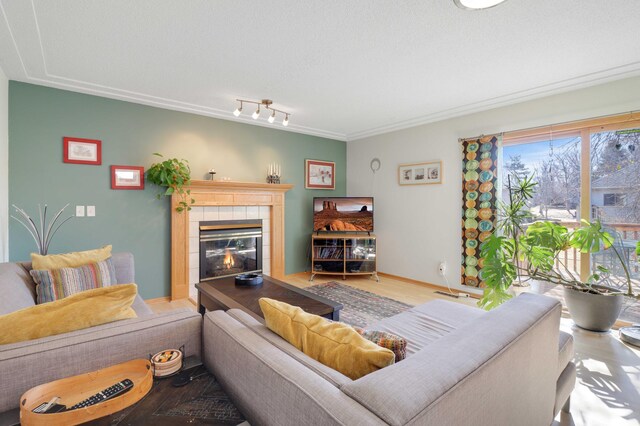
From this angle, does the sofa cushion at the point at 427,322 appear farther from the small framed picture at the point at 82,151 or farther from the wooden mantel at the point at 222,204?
the small framed picture at the point at 82,151

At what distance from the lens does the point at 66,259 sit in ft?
7.76

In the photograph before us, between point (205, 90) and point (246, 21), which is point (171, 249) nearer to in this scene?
point (205, 90)

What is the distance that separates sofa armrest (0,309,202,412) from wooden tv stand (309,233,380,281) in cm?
361

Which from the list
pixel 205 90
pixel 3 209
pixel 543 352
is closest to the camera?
pixel 543 352

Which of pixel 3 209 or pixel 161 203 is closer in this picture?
pixel 3 209

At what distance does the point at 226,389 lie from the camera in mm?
1087

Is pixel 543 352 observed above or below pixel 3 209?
below

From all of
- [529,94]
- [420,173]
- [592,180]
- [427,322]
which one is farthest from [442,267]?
[427,322]

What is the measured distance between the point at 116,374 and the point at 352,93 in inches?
125

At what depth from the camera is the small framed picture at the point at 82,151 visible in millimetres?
3189

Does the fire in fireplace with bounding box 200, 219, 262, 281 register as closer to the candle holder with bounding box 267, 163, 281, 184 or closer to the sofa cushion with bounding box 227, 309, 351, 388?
the candle holder with bounding box 267, 163, 281, 184

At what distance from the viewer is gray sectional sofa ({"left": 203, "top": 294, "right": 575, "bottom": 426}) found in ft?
2.39

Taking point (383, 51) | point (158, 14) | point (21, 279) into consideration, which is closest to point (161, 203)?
point (21, 279)

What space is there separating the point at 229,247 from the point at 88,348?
330 centimetres
